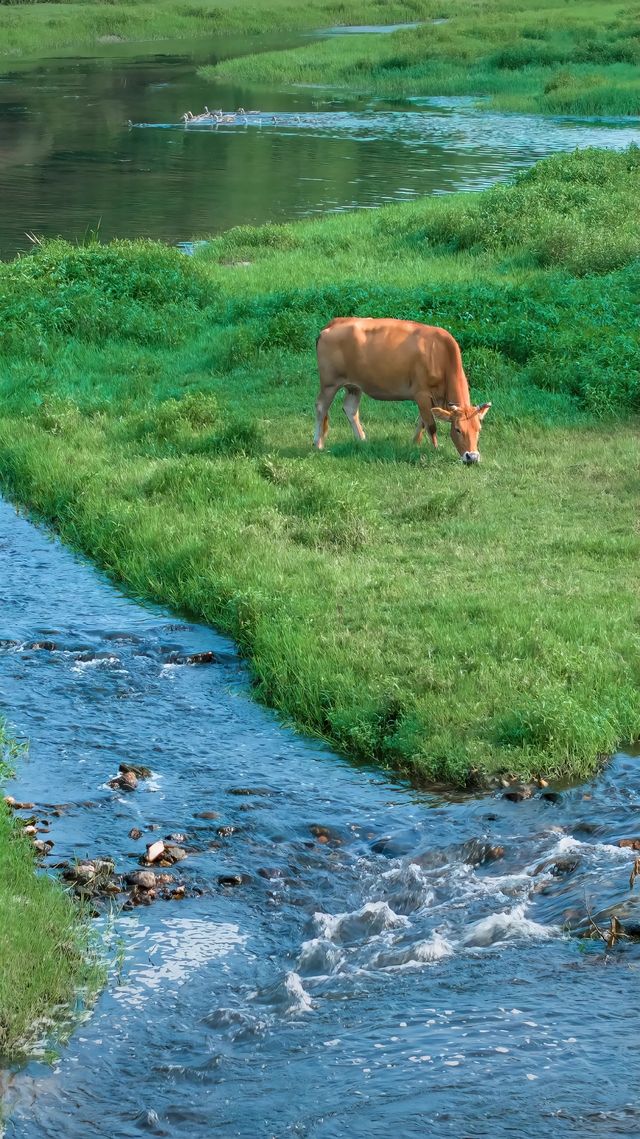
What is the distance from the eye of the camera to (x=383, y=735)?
30.0 ft

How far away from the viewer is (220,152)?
135 feet

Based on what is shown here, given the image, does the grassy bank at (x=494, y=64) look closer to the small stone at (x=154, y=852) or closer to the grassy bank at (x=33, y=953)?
the small stone at (x=154, y=852)

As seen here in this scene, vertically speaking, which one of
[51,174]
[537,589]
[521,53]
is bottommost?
[537,589]

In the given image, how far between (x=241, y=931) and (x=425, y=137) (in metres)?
40.1

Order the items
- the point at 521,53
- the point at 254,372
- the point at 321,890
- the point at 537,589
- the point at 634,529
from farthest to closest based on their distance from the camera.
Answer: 1. the point at 521,53
2. the point at 254,372
3. the point at 634,529
4. the point at 537,589
5. the point at 321,890

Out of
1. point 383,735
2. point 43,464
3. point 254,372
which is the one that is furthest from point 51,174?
point 383,735

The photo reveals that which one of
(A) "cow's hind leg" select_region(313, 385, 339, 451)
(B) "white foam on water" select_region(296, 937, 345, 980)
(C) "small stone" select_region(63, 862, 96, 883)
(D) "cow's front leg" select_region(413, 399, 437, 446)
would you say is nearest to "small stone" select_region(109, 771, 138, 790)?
(C) "small stone" select_region(63, 862, 96, 883)

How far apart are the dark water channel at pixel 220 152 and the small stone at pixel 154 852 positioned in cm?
2211

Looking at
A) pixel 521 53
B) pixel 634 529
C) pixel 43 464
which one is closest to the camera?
pixel 634 529

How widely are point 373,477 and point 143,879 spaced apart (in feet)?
22.4

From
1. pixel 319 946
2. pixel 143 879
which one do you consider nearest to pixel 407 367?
pixel 143 879

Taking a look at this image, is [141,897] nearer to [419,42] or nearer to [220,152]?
[220,152]

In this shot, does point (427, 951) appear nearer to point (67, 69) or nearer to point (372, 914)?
point (372, 914)

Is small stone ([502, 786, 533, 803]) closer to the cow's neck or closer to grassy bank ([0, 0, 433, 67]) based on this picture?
the cow's neck
